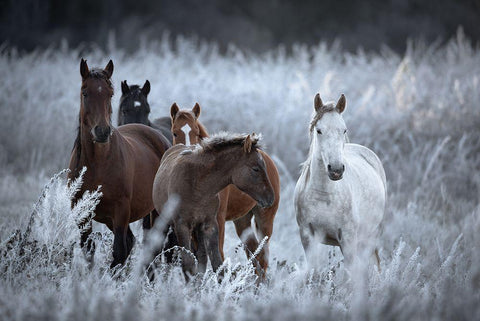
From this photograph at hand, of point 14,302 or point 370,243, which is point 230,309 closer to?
point 14,302

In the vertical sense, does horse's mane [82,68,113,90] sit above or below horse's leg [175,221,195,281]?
above

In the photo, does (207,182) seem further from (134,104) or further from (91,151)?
(134,104)

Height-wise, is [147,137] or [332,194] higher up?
[147,137]

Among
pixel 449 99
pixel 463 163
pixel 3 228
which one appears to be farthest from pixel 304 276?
pixel 449 99

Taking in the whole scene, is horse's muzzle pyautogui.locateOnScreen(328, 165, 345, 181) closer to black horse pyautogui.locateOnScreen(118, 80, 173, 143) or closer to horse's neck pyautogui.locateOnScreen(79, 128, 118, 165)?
horse's neck pyautogui.locateOnScreen(79, 128, 118, 165)

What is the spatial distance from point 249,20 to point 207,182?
25.9 metres

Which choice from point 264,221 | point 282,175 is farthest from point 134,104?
point 282,175

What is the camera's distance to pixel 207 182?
4.91 m

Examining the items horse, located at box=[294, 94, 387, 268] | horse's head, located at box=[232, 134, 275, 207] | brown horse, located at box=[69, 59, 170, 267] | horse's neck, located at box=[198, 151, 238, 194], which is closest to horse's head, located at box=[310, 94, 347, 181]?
horse, located at box=[294, 94, 387, 268]

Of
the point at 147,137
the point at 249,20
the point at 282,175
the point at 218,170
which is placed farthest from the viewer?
the point at 249,20

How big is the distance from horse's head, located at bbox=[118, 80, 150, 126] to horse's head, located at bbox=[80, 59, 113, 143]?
5.63 feet

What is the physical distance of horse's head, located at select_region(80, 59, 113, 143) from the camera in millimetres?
4988

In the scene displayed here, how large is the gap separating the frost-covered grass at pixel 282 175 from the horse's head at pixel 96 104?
513 mm

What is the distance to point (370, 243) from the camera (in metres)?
5.73
